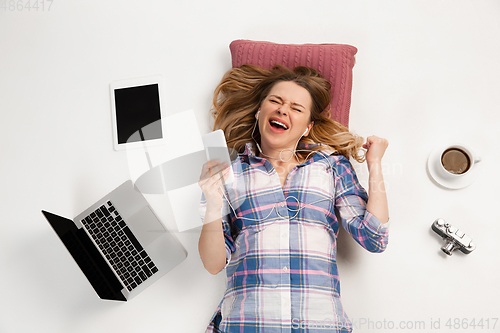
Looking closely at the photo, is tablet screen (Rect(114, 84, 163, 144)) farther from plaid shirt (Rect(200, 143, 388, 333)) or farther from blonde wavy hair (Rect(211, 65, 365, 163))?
plaid shirt (Rect(200, 143, 388, 333))

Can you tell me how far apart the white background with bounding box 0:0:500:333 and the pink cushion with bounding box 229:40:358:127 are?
10 centimetres

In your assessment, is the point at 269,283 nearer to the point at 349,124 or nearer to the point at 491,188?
the point at 349,124

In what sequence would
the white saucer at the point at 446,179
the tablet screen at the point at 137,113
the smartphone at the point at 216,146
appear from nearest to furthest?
the smartphone at the point at 216,146, the white saucer at the point at 446,179, the tablet screen at the point at 137,113

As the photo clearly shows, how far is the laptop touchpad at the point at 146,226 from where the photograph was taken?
3.70ft

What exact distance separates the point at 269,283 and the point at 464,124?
933 millimetres

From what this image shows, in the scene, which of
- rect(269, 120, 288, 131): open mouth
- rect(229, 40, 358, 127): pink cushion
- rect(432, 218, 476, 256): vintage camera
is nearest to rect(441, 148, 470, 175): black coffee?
rect(432, 218, 476, 256): vintage camera

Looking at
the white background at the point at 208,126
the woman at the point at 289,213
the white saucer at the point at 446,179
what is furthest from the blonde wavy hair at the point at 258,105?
the white saucer at the point at 446,179

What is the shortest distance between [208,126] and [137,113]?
285 millimetres

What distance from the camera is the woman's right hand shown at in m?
0.89

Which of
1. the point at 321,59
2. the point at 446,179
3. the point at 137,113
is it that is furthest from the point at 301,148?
the point at 137,113

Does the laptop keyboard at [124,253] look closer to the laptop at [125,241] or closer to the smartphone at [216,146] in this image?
the laptop at [125,241]

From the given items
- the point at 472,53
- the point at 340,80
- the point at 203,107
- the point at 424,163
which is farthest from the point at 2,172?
the point at 472,53

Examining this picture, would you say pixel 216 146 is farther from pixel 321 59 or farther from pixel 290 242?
pixel 321 59

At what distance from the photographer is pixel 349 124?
1.23m
